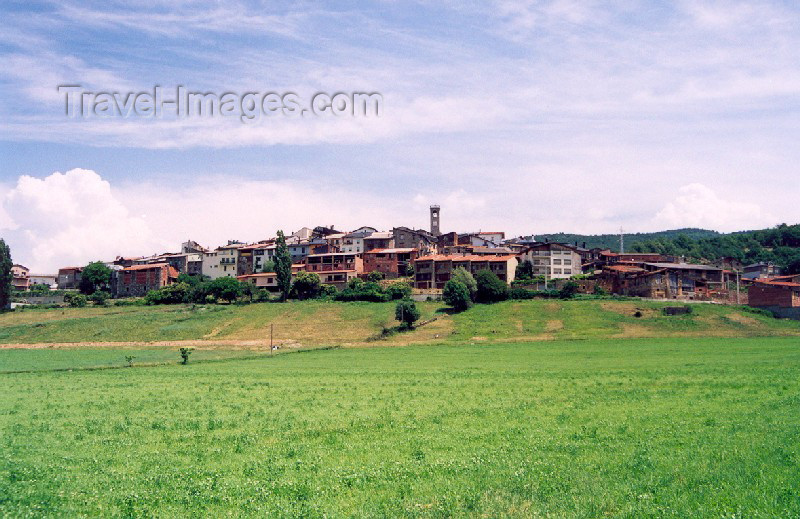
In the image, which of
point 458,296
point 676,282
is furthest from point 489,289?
point 676,282

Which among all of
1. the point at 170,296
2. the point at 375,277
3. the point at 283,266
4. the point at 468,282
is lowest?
the point at 170,296

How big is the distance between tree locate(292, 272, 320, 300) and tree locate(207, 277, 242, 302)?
12307 mm

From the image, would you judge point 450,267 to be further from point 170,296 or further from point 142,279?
point 142,279

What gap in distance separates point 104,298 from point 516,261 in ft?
320

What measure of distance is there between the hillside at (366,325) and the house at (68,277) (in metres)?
74.0

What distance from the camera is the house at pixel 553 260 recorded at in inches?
5910

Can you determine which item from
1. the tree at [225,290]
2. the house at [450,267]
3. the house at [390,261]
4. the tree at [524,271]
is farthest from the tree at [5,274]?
the tree at [524,271]

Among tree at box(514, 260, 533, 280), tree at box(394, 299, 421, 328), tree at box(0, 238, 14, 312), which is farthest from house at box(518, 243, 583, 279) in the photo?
tree at box(0, 238, 14, 312)

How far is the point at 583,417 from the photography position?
A: 2616 centimetres

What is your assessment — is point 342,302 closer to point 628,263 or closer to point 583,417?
point 628,263

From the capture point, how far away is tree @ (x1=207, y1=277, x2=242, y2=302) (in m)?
136

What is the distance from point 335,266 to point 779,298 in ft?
315

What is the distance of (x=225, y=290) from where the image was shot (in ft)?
446

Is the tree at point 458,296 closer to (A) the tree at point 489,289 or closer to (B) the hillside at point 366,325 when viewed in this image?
(B) the hillside at point 366,325
